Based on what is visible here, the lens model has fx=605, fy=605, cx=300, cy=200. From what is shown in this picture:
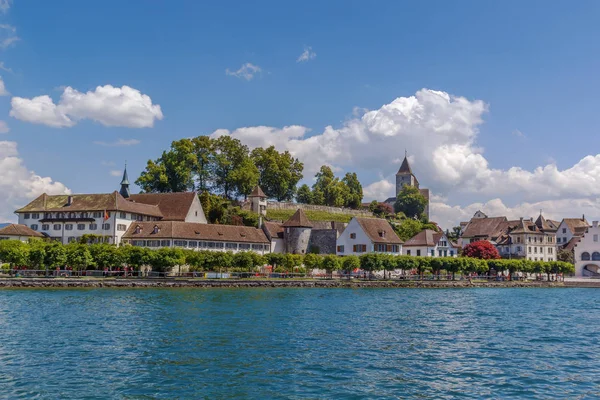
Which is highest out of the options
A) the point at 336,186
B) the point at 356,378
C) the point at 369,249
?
the point at 336,186

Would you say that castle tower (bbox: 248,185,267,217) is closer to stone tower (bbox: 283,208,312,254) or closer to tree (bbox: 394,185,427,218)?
stone tower (bbox: 283,208,312,254)

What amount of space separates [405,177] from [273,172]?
87.6m

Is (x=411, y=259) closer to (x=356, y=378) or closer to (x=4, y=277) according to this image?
(x=4, y=277)

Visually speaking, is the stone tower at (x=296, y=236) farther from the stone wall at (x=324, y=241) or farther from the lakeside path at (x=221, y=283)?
the lakeside path at (x=221, y=283)

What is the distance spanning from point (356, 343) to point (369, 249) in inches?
2526

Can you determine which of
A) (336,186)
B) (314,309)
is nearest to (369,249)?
(336,186)

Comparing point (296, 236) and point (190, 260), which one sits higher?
point (296, 236)

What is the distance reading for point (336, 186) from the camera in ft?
427

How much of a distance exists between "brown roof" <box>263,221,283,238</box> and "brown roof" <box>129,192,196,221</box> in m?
12.8

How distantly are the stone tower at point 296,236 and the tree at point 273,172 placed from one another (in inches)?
727

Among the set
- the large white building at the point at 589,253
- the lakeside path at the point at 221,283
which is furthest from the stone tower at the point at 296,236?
the large white building at the point at 589,253

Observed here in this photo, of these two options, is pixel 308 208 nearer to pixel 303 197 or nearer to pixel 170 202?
pixel 303 197

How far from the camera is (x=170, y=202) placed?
93125 millimetres

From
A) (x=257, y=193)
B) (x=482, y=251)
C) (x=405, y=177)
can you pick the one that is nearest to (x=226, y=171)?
(x=257, y=193)
